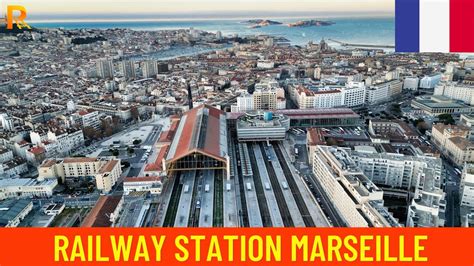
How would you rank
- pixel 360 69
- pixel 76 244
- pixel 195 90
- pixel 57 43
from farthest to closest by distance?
pixel 57 43 → pixel 360 69 → pixel 195 90 → pixel 76 244

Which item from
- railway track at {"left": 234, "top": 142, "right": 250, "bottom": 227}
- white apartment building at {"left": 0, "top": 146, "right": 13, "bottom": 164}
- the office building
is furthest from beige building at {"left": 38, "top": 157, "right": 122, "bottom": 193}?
the office building

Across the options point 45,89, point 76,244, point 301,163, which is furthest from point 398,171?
point 45,89

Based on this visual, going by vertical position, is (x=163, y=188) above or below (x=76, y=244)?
below

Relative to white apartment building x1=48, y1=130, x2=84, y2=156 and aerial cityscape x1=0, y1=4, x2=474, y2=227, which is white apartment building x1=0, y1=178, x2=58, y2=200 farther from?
white apartment building x1=48, y1=130, x2=84, y2=156

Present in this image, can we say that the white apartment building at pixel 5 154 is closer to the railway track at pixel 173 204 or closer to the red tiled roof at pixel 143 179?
the red tiled roof at pixel 143 179

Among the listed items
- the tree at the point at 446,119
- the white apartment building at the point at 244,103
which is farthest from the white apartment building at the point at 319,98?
the tree at the point at 446,119

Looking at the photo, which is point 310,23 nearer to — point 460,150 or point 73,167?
point 460,150

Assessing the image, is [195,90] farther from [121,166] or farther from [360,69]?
[360,69]
